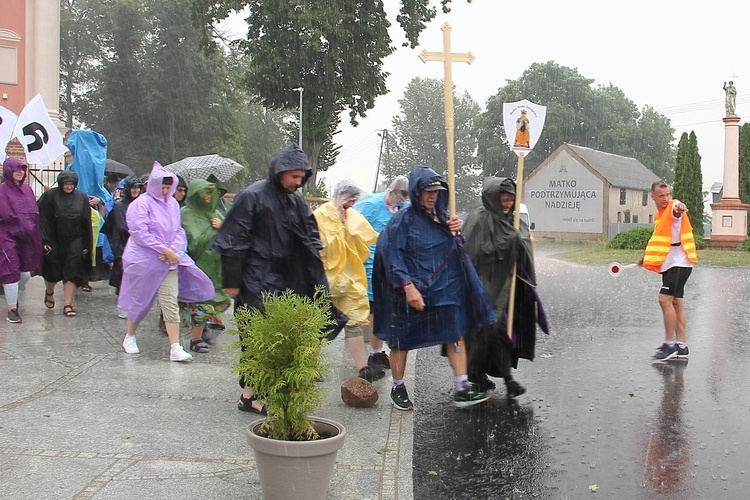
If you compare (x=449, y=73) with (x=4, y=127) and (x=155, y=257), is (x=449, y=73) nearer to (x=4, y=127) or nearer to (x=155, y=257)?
(x=155, y=257)

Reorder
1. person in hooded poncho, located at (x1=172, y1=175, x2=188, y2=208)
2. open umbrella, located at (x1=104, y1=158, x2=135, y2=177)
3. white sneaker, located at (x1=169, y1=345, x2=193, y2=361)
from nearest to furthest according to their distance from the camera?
white sneaker, located at (x1=169, y1=345, x2=193, y2=361) → person in hooded poncho, located at (x1=172, y1=175, x2=188, y2=208) → open umbrella, located at (x1=104, y1=158, x2=135, y2=177)

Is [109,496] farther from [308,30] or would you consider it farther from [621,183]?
[621,183]

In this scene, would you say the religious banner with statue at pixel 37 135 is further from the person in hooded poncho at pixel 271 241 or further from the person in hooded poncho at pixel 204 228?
the person in hooded poncho at pixel 271 241

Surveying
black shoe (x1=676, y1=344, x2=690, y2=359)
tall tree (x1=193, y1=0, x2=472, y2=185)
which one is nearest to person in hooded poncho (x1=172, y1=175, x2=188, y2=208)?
black shoe (x1=676, y1=344, x2=690, y2=359)

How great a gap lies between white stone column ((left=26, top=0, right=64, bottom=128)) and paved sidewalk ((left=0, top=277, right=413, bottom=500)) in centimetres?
1991

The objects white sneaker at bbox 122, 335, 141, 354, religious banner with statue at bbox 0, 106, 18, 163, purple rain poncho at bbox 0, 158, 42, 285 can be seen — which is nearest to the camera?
white sneaker at bbox 122, 335, 141, 354

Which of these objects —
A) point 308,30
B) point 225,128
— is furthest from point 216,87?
point 308,30

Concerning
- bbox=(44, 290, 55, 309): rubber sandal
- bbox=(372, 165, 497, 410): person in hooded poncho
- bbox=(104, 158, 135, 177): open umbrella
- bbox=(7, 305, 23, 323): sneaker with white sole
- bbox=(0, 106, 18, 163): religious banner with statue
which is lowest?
bbox=(7, 305, 23, 323): sneaker with white sole

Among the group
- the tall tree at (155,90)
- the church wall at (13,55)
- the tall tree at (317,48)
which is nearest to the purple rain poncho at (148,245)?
the church wall at (13,55)

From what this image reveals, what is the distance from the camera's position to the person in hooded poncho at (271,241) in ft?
18.4

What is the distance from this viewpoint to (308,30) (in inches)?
1257

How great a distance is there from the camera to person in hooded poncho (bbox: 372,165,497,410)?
587 cm

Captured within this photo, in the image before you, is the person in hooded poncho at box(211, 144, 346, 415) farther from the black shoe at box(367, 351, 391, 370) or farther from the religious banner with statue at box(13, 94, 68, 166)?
the religious banner with statue at box(13, 94, 68, 166)

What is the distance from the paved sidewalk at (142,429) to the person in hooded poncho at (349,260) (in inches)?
13.2
